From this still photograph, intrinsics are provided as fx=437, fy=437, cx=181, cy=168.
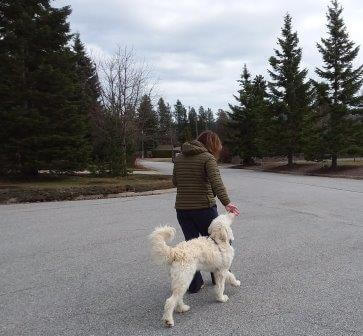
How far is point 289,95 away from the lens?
3812 cm

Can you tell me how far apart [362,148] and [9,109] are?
23981 millimetres

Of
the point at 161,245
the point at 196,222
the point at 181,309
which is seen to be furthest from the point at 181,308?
the point at 196,222

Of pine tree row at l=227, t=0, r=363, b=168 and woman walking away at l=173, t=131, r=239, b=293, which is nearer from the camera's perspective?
woman walking away at l=173, t=131, r=239, b=293

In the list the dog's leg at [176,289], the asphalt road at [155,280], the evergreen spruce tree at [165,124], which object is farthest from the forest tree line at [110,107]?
the evergreen spruce tree at [165,124]

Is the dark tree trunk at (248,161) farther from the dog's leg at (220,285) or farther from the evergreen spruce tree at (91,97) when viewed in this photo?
the dog's leg at (220,285)

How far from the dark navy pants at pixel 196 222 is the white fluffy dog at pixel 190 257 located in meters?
0.36

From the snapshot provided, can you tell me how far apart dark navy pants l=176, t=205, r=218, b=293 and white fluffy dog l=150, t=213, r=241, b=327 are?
0.36 m

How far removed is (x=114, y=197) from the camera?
17.1m

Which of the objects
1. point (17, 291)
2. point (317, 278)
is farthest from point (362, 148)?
point (17, 291)

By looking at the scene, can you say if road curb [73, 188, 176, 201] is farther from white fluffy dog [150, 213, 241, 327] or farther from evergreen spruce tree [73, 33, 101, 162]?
evergreen spruce tree [73, 33, 101, 162]

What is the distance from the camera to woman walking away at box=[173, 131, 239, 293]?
5.29m

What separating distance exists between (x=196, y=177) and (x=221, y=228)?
0.71 metres

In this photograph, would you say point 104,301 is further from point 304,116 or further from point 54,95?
point 304,116

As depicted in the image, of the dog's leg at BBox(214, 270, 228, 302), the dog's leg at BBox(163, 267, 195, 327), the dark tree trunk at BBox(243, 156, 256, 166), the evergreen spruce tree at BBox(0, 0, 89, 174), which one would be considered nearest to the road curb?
the evergreen spruce tree at BBox(0, 0, 89, 174)
